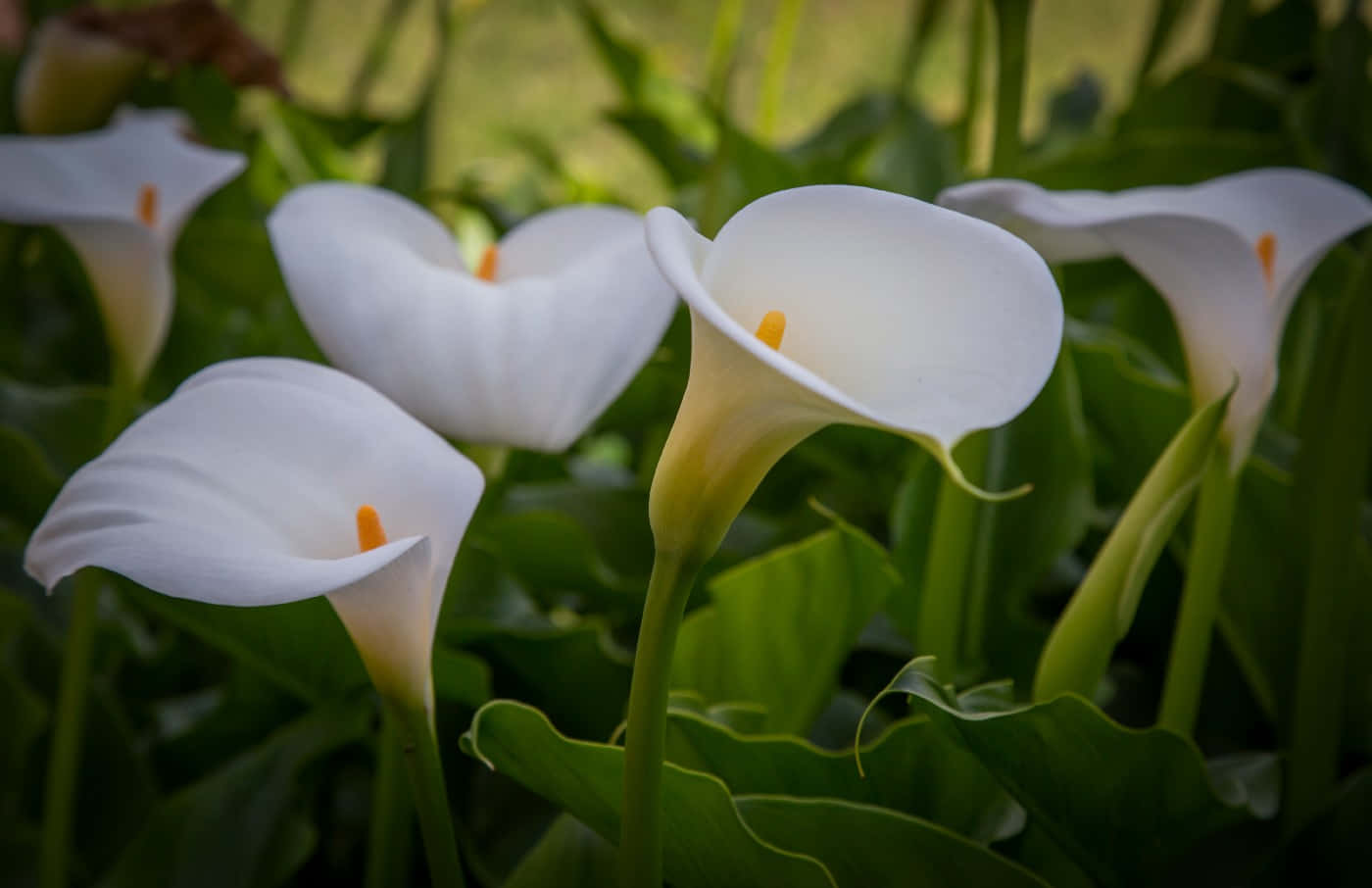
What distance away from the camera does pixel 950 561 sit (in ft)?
1.08

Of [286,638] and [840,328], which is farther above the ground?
[840,328]

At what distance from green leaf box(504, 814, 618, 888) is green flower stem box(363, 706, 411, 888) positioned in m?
0.06

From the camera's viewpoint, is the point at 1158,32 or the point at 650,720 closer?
the point at 650,720

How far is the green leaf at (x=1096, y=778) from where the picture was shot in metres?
0.25

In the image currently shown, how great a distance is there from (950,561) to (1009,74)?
5.3 inches

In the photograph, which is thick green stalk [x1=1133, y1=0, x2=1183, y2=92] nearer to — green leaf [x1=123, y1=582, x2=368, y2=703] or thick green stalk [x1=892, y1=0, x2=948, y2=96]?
thick green stalk [x1=892, y1=0, x2=948, y2=96]

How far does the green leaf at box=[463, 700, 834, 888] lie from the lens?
0.77 ft

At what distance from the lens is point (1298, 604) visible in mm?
372

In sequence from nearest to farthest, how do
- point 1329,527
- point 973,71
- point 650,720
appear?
1. point 650,720
2. point 1329,527
3. point 973,71

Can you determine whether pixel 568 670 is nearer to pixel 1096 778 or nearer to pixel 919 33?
pixel 1096 778

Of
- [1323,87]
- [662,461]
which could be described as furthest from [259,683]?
[1323,87]

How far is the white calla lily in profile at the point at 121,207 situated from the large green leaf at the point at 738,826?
172mm

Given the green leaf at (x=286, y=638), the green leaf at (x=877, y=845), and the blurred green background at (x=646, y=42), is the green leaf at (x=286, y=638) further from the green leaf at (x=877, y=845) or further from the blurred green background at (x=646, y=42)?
the blurred green background at (x=646, y=42)

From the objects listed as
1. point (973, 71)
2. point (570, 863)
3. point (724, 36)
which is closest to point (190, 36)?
point (724, 36)
